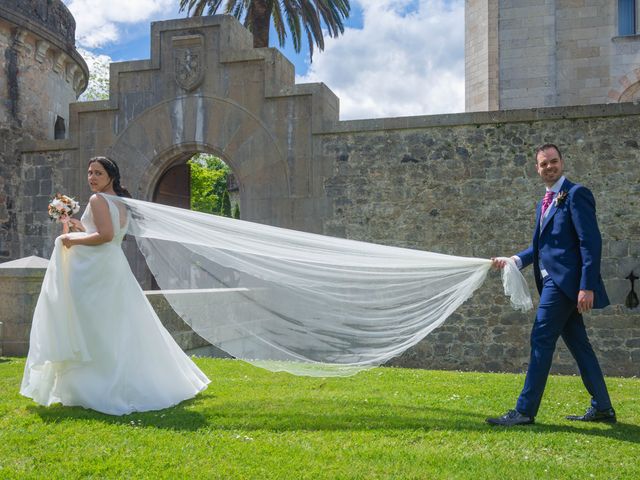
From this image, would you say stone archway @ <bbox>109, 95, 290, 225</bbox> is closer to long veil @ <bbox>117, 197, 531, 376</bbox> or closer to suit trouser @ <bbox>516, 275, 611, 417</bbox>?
long veil @ <bbox>117, 197, 531, 376</bbox>

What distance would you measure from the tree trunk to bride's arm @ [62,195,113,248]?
14.9 m

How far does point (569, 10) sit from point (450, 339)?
10.4 meters

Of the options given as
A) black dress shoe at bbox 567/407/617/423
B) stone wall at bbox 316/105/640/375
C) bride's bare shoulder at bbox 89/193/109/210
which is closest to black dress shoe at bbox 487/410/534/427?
black dress shoe at bbox 567/407/617/423

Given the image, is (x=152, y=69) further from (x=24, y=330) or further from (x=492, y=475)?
(x=492, y=475)

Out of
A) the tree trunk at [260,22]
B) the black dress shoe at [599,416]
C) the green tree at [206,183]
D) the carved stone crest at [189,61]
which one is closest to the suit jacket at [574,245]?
the black dress shoe at [599,416]

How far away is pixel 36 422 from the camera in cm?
506

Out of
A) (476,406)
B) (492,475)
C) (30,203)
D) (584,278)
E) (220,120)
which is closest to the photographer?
(492,475)

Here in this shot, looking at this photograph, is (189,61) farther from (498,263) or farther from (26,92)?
(498,263)

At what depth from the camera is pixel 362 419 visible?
203 inches

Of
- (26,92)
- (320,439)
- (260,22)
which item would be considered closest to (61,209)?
(320,439)

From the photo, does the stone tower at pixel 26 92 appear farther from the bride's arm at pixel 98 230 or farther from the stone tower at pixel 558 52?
the stone tower at pixel 558 52

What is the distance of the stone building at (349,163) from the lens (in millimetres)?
11289

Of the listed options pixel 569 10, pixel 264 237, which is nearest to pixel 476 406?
pixel 264 237

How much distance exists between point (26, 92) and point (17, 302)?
7.06m
